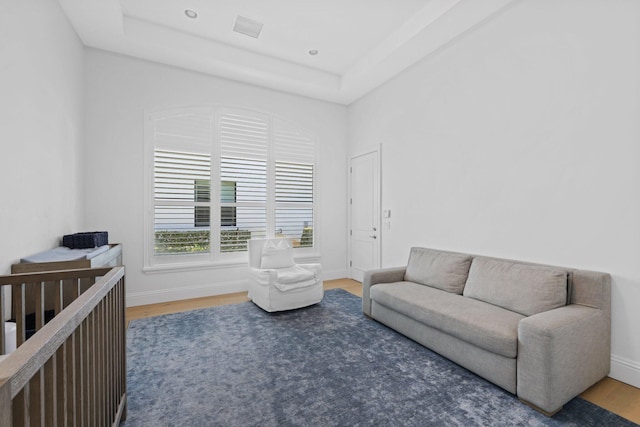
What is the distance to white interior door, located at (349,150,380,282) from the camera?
4.71 metres

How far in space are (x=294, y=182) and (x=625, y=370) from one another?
164 inches

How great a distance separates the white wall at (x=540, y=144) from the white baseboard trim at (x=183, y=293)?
8.80ft

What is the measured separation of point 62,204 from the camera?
2.98 metres

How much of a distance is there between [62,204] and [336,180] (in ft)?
12.1

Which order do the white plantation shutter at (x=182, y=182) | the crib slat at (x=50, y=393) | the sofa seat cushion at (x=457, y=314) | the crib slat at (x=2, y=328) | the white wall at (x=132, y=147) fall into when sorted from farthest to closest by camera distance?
the white plantation shutter at (x=182, y=182) → the white wall at (x=132, y=147) → the sofa seat cushion at (x=457, y=314) → the crib slat at (x=2, y=328) → the crib slat at (x=50, y=393)

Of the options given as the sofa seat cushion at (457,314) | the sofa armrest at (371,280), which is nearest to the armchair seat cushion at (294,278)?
the sofa armrest at (371,280)

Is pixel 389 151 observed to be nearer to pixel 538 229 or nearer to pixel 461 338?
pixel 538 229

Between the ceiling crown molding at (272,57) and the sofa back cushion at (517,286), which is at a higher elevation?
the ceiling crown molding at (272,57)

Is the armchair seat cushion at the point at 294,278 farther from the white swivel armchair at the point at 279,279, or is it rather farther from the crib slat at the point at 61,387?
the crib slat at the point at 61,387

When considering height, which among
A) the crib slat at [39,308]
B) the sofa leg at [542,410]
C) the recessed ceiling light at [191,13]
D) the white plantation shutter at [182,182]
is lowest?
the sofa leg at [542,410]

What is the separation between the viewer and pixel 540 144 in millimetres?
2666

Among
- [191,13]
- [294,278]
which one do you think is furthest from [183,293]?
[191,13]

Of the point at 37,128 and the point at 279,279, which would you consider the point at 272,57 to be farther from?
the point at 279,279

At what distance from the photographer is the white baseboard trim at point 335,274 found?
5221 mm
